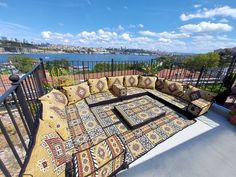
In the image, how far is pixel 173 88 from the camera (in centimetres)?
371

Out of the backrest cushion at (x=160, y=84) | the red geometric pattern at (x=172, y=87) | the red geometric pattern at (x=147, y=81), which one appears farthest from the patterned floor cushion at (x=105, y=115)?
the red geometric pattern at (x=172, y=87)

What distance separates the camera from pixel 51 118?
182 centimetres

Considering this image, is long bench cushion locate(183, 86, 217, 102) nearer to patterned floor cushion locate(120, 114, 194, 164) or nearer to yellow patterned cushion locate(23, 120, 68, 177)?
patterned floor cushion locate(120, 114, 194, 164)

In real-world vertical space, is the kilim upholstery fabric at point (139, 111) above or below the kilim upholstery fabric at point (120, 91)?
below

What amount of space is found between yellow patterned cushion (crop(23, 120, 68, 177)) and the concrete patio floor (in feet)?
2.60

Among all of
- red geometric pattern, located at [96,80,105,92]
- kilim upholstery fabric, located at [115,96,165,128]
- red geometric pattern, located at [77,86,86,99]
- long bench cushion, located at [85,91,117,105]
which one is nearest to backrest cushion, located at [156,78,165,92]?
kilim upholstery fabric, located at [115,96,165,128]

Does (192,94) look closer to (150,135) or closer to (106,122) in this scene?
(150,135)

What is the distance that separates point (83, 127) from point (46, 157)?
1.09 m

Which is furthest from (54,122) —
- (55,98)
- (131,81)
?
(131,81)

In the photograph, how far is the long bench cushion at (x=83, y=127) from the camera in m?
1.97

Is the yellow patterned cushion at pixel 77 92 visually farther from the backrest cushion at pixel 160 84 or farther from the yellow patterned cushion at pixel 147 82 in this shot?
the backrest cushion at pixel 160 84

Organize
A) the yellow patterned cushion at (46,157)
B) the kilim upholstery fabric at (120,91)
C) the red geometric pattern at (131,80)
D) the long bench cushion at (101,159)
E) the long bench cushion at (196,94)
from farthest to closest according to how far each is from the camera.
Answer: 1. the red geometric pattern at (131,80)
2. the kilim upholstery fabric at (120,91)
3. the long bench cushion at (196,94)
4. the long bench cushion at (101,159)
5. the yellow patterned cushion at (46,157)

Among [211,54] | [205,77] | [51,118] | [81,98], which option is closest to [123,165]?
[51,118]

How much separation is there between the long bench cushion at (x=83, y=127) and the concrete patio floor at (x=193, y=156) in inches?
28.4
